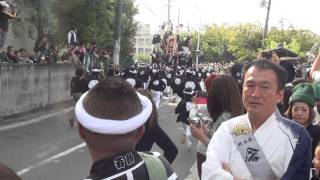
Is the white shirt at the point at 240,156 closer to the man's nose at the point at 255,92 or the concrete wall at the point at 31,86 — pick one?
the man's nose at the point at 255,92

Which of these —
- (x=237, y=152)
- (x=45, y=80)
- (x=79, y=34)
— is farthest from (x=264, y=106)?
(x=79, y=34)

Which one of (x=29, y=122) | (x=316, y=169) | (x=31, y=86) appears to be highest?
(x=316, y=169)

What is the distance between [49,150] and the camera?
34.8ft

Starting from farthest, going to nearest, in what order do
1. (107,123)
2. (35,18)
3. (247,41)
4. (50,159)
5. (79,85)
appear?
(247,41) → (35,18) → (79,85) → (50,159) → (107,123)

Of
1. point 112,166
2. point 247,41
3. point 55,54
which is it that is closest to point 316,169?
point 112,166

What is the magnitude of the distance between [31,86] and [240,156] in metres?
14.4

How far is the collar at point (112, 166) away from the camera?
2.24 meters

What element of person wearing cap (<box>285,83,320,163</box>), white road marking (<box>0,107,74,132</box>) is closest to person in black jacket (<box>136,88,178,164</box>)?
person wearing cap (<box>285,83,320,163</box>)

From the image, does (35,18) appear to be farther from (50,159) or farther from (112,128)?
(112,128)

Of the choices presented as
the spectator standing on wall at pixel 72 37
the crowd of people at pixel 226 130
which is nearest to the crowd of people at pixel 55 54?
the spectator standing on wall at pixel 72 37

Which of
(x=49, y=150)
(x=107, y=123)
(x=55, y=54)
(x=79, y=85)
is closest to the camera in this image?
(x=107, y=123)

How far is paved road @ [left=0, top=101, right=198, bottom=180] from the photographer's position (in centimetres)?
870

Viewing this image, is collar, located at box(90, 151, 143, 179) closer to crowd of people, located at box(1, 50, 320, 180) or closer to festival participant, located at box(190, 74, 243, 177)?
crowd of people, located at box(1, 50, 320, 180)

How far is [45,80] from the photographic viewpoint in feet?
59.0
